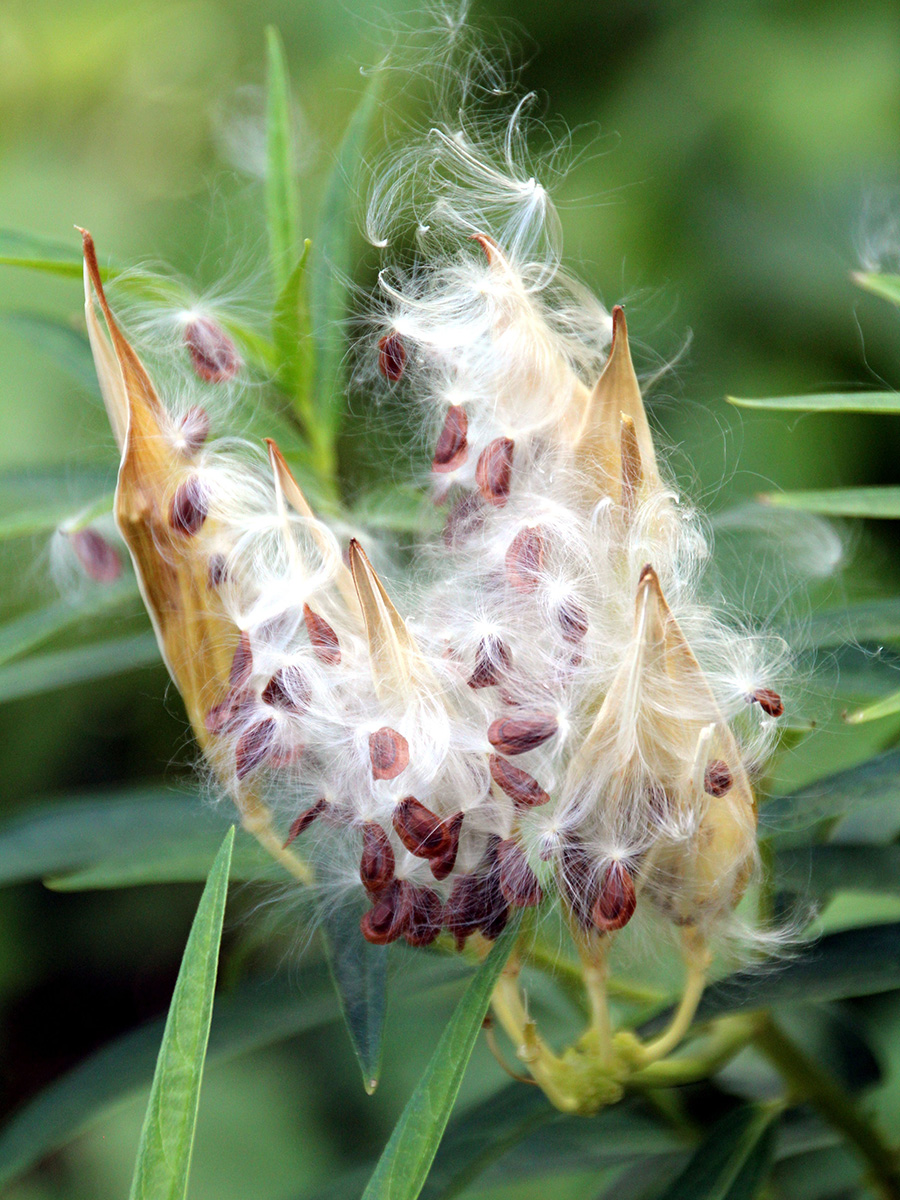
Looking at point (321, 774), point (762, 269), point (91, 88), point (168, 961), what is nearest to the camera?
point (321, 774)

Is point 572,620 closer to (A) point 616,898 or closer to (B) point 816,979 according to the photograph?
(A) point 616,898

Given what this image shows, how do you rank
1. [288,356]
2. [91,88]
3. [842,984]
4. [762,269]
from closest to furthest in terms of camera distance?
[842,984]
[288,356]
[762,269]
[91,88]

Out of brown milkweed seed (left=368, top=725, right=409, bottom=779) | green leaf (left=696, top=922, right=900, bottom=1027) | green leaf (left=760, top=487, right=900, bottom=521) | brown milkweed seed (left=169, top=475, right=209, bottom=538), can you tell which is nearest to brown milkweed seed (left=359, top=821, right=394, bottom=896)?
brown milkweed seed (left=368, top=725, right=409, bottom=779)

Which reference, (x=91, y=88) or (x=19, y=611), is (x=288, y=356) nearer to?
(x=19, y=611)

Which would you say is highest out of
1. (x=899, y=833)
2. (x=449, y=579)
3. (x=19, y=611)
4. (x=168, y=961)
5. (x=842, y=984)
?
(x=449, y=579)

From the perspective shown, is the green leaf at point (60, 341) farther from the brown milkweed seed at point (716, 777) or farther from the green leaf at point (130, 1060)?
the brown milkweed seed at point (716, 777)

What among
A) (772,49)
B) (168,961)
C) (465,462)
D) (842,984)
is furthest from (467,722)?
(772,49)

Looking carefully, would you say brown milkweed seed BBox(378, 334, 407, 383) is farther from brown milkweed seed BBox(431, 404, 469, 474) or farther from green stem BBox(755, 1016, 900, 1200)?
green stem BBox(755, 1016, 900, 1200)
